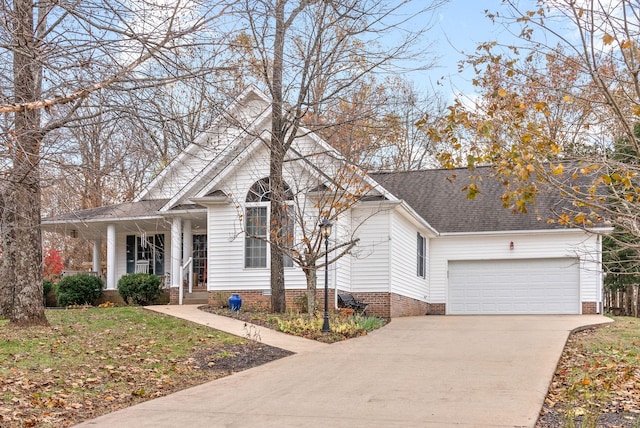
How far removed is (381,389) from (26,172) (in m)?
5.44

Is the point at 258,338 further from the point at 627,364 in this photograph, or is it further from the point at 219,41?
the point at 219,41

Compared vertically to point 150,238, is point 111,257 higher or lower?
lower

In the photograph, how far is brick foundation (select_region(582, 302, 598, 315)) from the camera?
917 inches

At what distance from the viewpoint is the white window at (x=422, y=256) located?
24.0 m

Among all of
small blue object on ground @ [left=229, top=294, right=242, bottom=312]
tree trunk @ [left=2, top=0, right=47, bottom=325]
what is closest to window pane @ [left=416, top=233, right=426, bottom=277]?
small blue object on ground @ [left=229, top=294, right=242, bottom=312]

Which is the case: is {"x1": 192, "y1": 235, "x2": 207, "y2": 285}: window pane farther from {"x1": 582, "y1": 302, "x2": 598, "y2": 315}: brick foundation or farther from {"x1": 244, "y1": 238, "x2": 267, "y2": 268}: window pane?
{"x1": 582, "y1": 302, "x2": 598, "y2": 315}: brick foundation

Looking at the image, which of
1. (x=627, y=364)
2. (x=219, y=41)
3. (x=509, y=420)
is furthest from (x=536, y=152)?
(x=627, y=364)

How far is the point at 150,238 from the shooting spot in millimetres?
26062

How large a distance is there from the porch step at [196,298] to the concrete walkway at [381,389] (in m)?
7.36

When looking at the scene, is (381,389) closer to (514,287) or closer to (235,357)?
(235,357)

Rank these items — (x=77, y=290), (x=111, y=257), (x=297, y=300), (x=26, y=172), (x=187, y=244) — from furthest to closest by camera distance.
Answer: (x=111, y=257) → (x=77, y=290) → (x=187, y=244) → (x=297, y=300) → (x=26, y=172)

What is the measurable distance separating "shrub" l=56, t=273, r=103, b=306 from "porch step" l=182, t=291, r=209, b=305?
11.2 feet

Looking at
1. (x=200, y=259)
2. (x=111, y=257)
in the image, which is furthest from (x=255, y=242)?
(x=111, y=257)

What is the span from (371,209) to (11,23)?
13724mm
